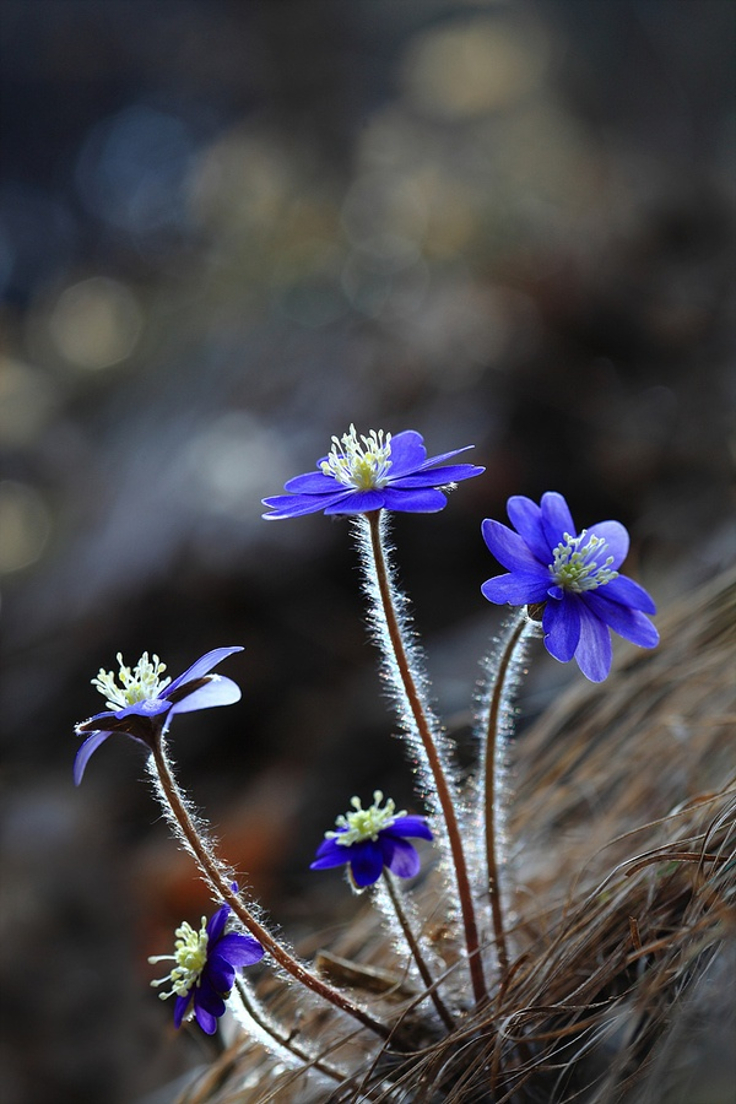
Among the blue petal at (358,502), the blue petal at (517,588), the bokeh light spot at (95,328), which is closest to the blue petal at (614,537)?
the blue petal at (517,588)

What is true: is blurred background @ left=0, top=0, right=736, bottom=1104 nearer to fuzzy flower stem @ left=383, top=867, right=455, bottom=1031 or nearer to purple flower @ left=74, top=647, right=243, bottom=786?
fuzzy flower stem @ left=383, top=867, right=455, bottom=1031

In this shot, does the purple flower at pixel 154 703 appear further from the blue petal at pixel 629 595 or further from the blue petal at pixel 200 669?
the blue petal at pixel 629 595

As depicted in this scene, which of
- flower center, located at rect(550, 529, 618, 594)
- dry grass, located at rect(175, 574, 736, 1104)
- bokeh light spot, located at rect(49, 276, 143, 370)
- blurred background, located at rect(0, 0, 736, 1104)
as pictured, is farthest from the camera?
bokeh light spot, located at rect(49, 276, 143, 370)

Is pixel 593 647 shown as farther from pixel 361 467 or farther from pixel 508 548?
pixel 361 467

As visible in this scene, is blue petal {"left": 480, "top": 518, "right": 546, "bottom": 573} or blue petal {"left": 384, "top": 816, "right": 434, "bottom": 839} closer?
blue petal {"left": 480, "top": 518, "right": 546, "bottom": 573}

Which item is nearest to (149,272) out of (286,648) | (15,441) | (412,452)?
(15,441)

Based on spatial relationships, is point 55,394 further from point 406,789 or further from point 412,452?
point 412,452

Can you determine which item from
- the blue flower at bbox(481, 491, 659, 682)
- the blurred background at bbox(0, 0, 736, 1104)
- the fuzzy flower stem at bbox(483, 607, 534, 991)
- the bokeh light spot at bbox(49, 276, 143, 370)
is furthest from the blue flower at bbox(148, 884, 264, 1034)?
the bokeh light spot at bbox(49, 276, 143, 370)
